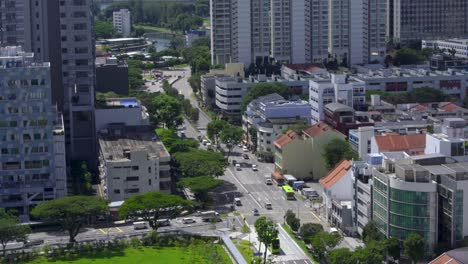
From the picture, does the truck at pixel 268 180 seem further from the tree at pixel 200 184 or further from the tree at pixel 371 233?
the tree at pixel 371 233

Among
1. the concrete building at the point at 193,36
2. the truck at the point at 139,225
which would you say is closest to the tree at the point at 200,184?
the truck at the point at 139,225

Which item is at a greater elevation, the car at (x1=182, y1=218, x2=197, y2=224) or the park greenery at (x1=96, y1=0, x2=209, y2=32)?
the park greenery at (x1=96, y1=0, x2=209, y2=32)

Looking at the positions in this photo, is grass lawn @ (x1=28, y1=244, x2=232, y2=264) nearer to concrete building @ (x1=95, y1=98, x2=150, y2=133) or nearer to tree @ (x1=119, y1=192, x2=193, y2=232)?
tree @ (x1=119, y1=192, x2=193, y2=232)

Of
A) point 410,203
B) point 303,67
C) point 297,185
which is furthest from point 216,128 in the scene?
point 410,203

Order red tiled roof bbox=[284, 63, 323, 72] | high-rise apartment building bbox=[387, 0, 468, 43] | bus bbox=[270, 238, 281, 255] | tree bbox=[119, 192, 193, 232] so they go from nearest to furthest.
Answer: bus bbox=[270, 238, 281, 255]
tree bbox=[119, 192, 193, 232]
red tiled roof bbox=[284, 63, 323, 72]
high-rise apartment building bbox=[387, 0, 468, 43]

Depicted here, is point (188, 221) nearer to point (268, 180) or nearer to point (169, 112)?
point (268, 180)

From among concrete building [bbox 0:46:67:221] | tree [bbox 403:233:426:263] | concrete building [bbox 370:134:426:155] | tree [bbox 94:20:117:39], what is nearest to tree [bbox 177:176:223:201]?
concrete building [bbox 0:46:67:221]
